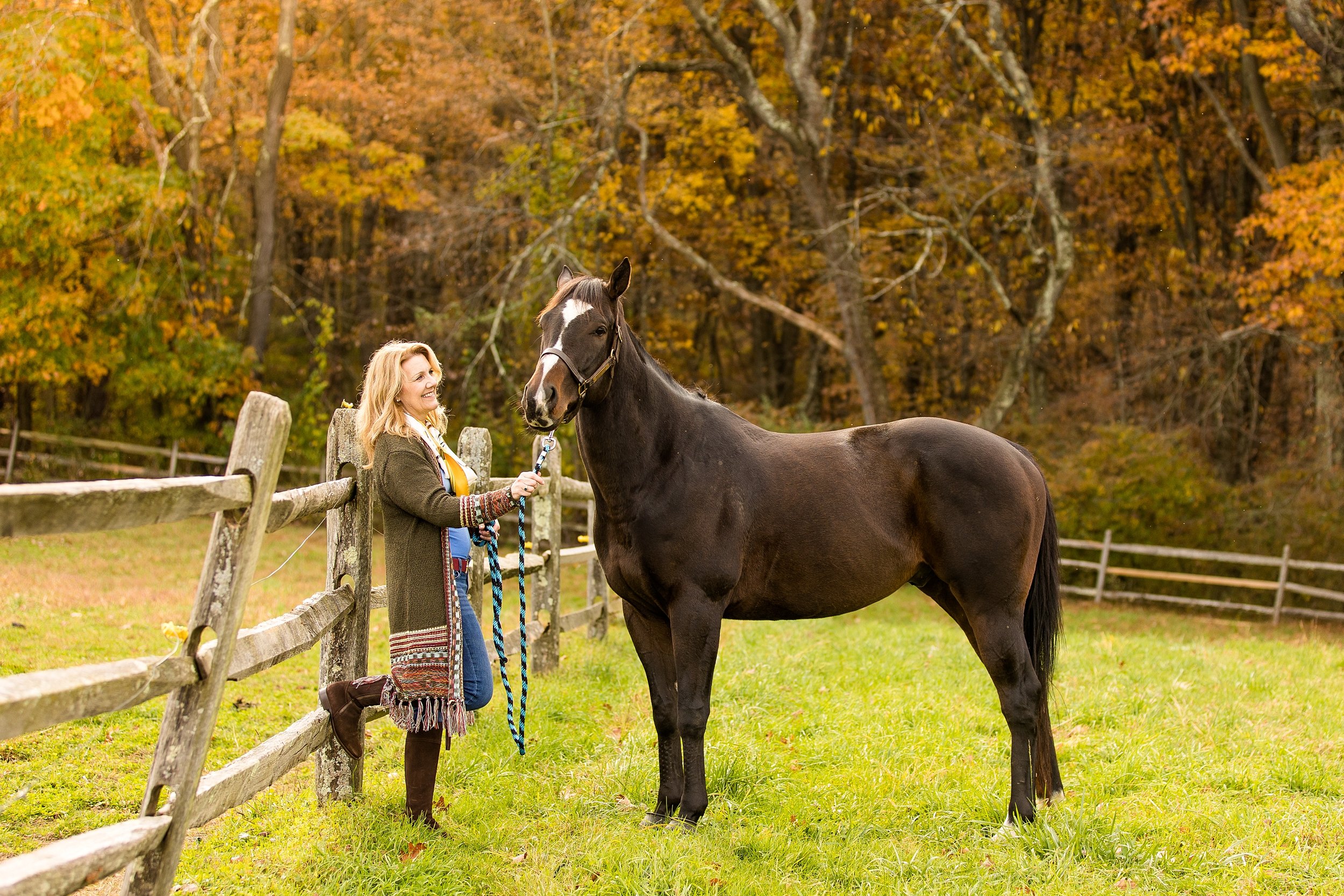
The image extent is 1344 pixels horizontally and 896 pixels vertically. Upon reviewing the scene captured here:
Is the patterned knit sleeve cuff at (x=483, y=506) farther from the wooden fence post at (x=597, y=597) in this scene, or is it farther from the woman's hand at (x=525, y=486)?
the wooden fence post at (x=597, y=597)

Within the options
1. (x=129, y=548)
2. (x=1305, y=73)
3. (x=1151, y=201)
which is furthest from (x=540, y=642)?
(x=1151, y=201)

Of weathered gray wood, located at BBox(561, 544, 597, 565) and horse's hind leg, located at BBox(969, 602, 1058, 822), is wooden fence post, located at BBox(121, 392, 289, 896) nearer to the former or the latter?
horse's hind leg, located at BBox(969, 602, 1058, 822)

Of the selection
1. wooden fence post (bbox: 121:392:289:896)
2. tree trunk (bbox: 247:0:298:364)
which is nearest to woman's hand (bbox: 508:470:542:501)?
wooden fence post (bbox: 121:392:289:896)

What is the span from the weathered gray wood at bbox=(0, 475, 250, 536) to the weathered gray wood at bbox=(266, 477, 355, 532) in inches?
14.0

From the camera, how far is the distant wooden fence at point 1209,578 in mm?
Answer: 14461

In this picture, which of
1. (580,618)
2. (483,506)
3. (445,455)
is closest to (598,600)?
(580,618)

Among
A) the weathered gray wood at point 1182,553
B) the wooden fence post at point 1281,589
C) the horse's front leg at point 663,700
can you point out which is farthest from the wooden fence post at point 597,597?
the wooden fence post at point 1281,589

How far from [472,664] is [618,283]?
5.50 feet

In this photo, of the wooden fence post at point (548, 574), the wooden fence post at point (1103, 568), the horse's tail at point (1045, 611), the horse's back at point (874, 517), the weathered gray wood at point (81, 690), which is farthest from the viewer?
the wooden fence post at point (1103, 568)

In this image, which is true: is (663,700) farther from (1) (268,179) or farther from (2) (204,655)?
(1) (268,179)

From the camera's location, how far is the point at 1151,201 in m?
21.3

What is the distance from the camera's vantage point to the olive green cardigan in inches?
152

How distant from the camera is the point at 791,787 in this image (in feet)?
15.6

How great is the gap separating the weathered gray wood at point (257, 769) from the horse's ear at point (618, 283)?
6.81 feet
